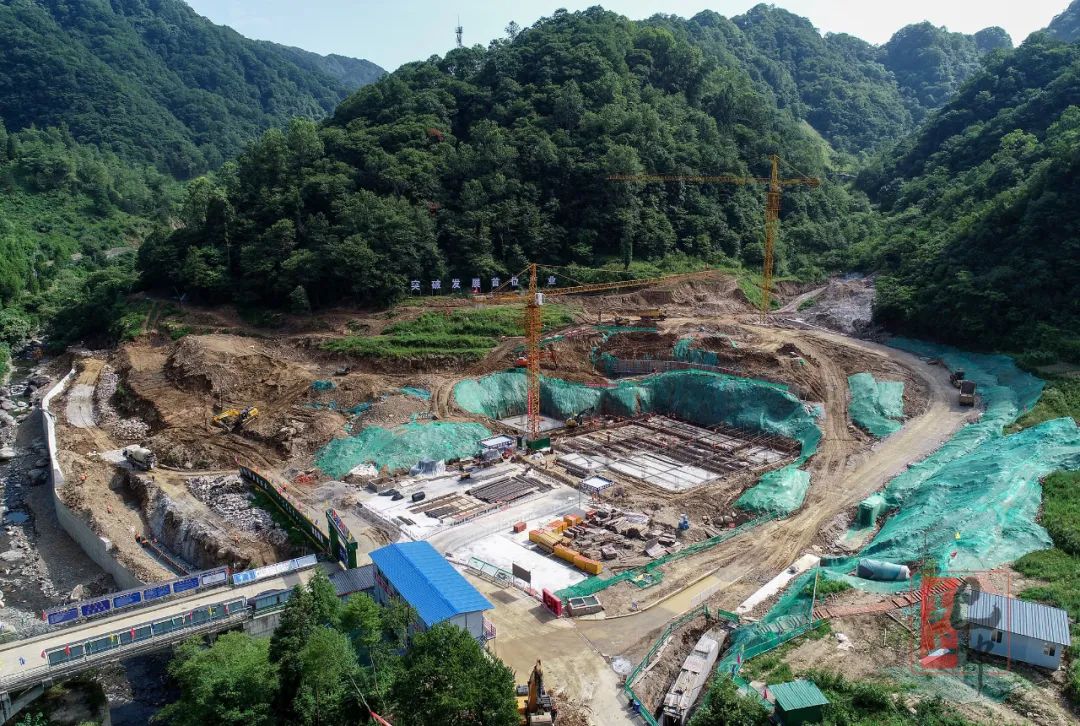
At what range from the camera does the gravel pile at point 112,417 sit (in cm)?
5012

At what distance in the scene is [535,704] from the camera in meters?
22.7

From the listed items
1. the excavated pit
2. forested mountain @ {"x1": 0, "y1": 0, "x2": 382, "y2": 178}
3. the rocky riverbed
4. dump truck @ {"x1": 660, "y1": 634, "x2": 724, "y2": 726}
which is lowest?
the rocky riverbed

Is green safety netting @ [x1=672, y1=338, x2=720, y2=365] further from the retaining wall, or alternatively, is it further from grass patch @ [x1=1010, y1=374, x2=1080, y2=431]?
the retaining wall

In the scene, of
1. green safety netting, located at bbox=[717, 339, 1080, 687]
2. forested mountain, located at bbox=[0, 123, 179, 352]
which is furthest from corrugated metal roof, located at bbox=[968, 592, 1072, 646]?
forested mountain, located at bbox=[0, 123, 179, 352]

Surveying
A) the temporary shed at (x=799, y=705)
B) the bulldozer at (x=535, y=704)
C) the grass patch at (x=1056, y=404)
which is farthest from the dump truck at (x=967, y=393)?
the bulldozer at (x=535, y=704)

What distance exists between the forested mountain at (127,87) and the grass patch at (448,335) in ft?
376

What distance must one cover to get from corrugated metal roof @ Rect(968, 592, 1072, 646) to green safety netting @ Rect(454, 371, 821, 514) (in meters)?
27.0

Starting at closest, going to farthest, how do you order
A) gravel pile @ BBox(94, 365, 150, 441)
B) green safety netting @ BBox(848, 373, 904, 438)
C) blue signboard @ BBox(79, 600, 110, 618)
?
blue signboard @ BBox(79, 600, 110, 618)
green safety netting @ BBox(848, 373, 904, 438)
gravel pile @ BBox(94, 365, 150, 441)

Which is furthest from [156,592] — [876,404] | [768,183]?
[768,183]

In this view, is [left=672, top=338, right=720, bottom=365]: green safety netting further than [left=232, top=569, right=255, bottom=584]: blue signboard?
Yes

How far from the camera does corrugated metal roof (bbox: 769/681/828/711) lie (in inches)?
730

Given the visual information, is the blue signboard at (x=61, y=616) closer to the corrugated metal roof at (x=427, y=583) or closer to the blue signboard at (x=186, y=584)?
the blue signboard at (x=186, y=584)

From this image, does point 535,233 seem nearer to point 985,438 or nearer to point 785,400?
point 785,400

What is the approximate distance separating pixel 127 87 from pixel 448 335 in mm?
142941
